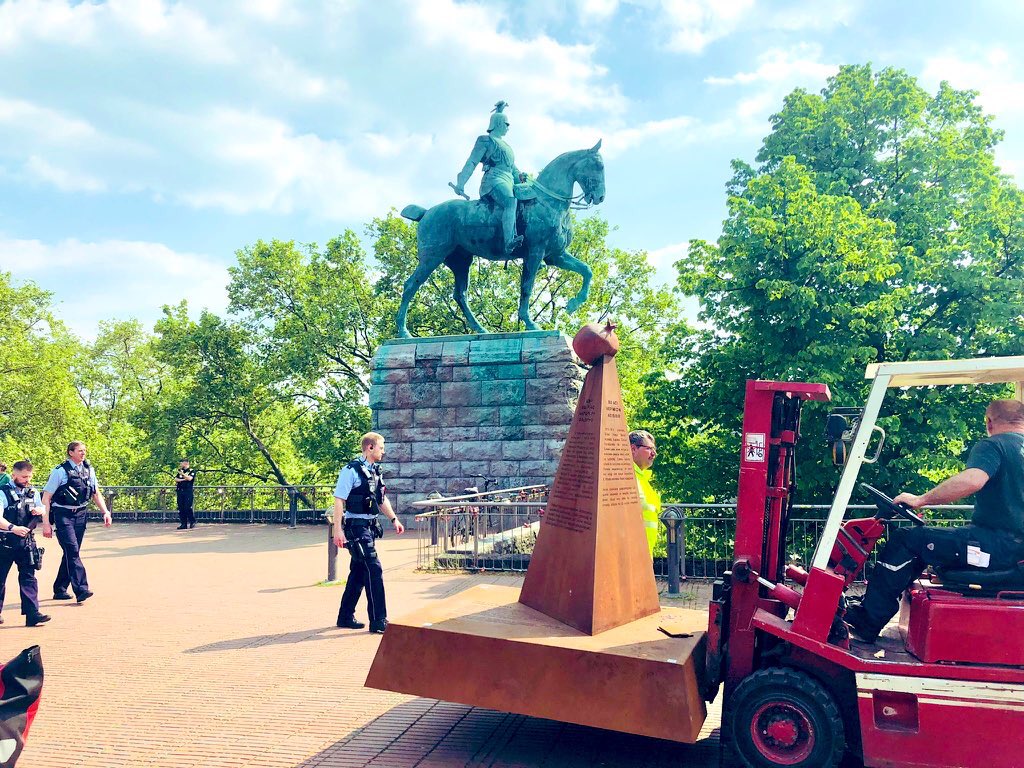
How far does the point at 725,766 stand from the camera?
13.2 feet

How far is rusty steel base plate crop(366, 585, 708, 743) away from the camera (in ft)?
12.1

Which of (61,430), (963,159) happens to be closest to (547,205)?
(963,159)

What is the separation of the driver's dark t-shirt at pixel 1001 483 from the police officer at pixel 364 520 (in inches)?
188

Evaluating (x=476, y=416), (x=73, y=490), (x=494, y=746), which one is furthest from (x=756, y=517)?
(x=476, y=416)

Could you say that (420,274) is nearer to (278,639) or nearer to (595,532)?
(278,639)

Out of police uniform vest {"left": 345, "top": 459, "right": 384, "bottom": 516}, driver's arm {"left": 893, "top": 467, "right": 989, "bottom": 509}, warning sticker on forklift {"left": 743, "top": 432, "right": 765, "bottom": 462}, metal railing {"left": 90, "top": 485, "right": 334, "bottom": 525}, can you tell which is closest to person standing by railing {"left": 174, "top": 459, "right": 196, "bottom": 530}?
metal railing {"left": 90, "top": 485, "right": 334, "bottom": 525}

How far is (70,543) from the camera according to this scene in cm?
833

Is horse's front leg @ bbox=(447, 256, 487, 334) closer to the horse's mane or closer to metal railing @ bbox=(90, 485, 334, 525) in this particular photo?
the horse's mane

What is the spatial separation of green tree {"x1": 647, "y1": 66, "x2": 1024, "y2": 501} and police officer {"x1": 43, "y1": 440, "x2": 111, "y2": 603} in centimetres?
1066

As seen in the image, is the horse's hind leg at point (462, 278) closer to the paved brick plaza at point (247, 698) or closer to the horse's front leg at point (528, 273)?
the horse's front leg at point (528, 273)

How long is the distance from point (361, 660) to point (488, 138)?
39.5 feet

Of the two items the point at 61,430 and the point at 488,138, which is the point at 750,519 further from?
the point at 61,430

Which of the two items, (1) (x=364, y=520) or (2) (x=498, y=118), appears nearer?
(1) (x=364, y=520)

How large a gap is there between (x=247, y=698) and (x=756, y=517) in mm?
3676
